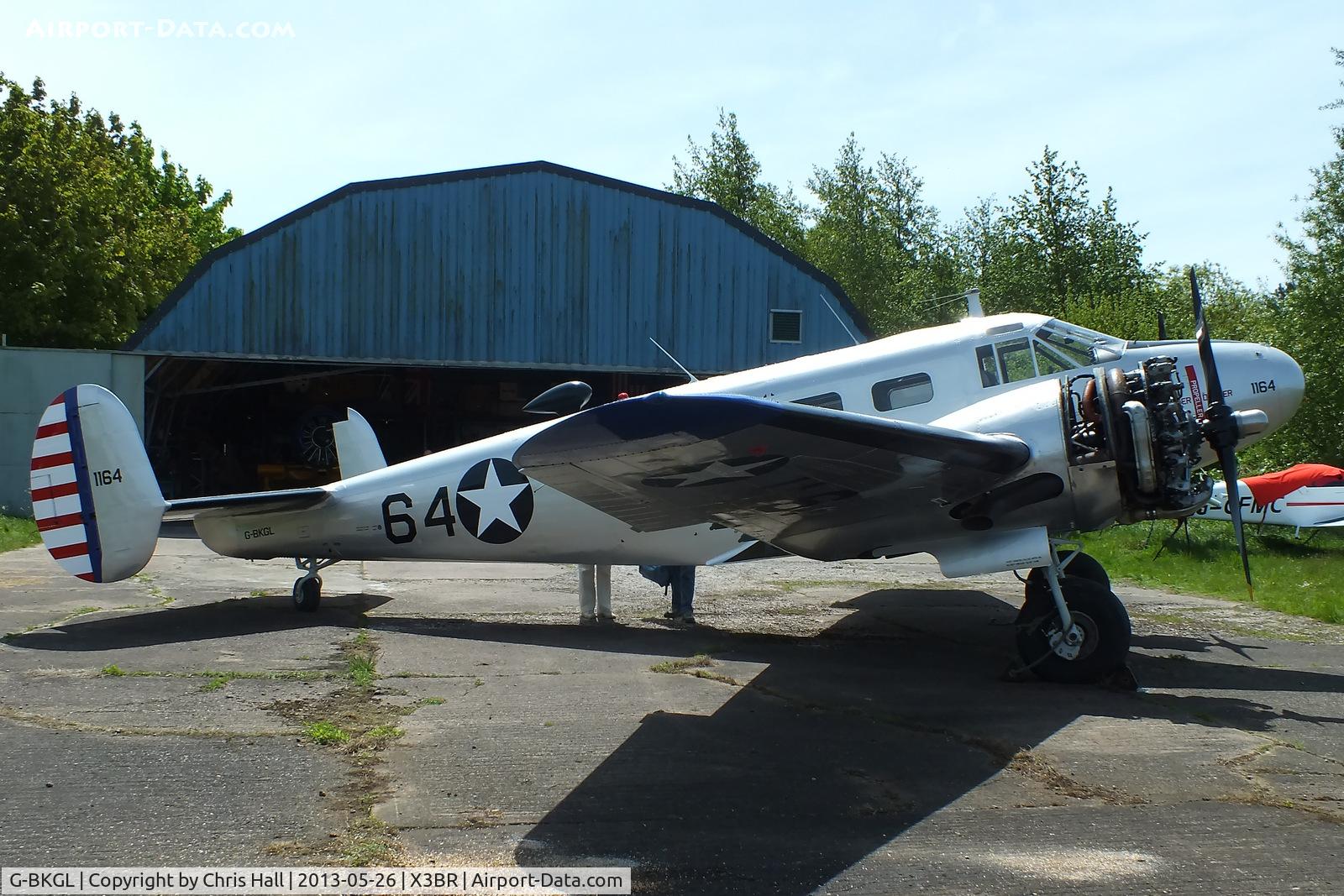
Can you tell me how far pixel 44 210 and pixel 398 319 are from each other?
16.2 metres

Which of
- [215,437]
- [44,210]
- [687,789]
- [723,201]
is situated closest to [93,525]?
[687,789]

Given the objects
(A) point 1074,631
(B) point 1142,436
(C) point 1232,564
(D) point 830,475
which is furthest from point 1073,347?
(C) point 1232,564

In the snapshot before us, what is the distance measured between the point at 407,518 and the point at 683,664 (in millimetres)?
3541

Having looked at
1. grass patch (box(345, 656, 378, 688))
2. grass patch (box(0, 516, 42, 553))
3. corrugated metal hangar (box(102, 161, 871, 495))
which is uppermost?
corrugated metal hangar (box(102, 161, 871, 495))

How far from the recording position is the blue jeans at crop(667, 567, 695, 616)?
393 inches

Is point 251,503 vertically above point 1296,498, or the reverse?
point 251,503

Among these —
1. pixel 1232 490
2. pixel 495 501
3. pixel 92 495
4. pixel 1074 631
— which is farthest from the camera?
pixel 495 501

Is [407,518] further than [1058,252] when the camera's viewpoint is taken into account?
No

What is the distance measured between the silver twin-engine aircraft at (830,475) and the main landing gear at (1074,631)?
1 centimetres

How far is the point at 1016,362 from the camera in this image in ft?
27.0

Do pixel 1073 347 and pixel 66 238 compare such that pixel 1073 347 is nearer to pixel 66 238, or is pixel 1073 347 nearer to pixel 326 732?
pixel 326 732

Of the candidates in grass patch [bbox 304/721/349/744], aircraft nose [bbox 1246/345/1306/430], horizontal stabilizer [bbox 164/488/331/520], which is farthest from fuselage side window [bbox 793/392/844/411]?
horizontal stabilizer [bbox 164/488/331/520]

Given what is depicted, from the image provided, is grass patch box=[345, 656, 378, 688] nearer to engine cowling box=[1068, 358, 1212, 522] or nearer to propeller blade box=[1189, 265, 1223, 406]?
engine cowling box=[1068, 358, 1212, 522]

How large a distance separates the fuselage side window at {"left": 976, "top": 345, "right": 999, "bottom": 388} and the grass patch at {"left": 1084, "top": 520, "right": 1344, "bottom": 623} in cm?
509
